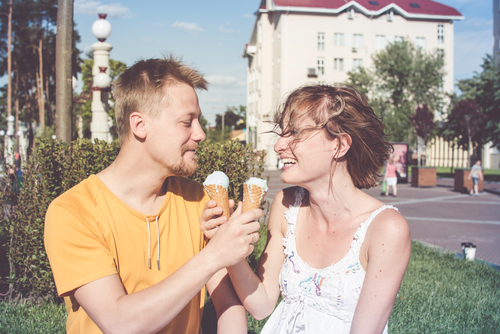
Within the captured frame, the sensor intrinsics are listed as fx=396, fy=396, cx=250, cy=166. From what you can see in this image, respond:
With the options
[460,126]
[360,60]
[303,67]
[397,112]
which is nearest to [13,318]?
[460,126]

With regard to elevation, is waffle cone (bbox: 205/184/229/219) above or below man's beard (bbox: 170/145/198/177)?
below

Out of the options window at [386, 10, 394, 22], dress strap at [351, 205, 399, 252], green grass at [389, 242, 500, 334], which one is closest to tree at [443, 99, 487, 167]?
window at [386, 10, 394, 22]

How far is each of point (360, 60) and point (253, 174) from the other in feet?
141

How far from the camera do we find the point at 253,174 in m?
4.52

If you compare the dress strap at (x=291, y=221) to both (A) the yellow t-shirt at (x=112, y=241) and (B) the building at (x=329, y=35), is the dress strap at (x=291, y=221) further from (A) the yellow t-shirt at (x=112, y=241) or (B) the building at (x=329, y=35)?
(B) the building at (x=329, y=35)

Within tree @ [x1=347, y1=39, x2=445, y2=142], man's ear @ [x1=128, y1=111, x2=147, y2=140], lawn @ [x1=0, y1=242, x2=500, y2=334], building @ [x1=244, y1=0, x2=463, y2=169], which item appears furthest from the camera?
building @ [x1=244, y1=0, x2=463, y2=169]

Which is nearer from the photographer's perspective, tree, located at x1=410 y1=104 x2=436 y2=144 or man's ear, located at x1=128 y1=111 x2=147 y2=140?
man's ear, located at x1=128 y1=111 x2=147 y2=140

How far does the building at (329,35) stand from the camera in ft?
138

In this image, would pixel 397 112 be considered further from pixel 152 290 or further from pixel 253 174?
pixel 152 290

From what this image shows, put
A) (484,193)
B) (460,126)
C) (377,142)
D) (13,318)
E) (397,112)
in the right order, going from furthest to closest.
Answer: (397,112) → (460,126) → (484,193) → (13,318) → (377,142)

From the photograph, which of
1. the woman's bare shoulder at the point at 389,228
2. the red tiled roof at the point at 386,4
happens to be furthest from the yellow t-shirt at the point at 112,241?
the red tiled roof at the point at 386,4

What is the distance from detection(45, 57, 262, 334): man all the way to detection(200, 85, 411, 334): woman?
0.26 metres

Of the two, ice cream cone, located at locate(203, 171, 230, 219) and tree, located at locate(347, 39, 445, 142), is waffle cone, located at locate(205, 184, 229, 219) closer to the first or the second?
ice cream cone, located at locate(203, 171, 230, 219)

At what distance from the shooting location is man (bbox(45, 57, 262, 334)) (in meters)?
1.59
